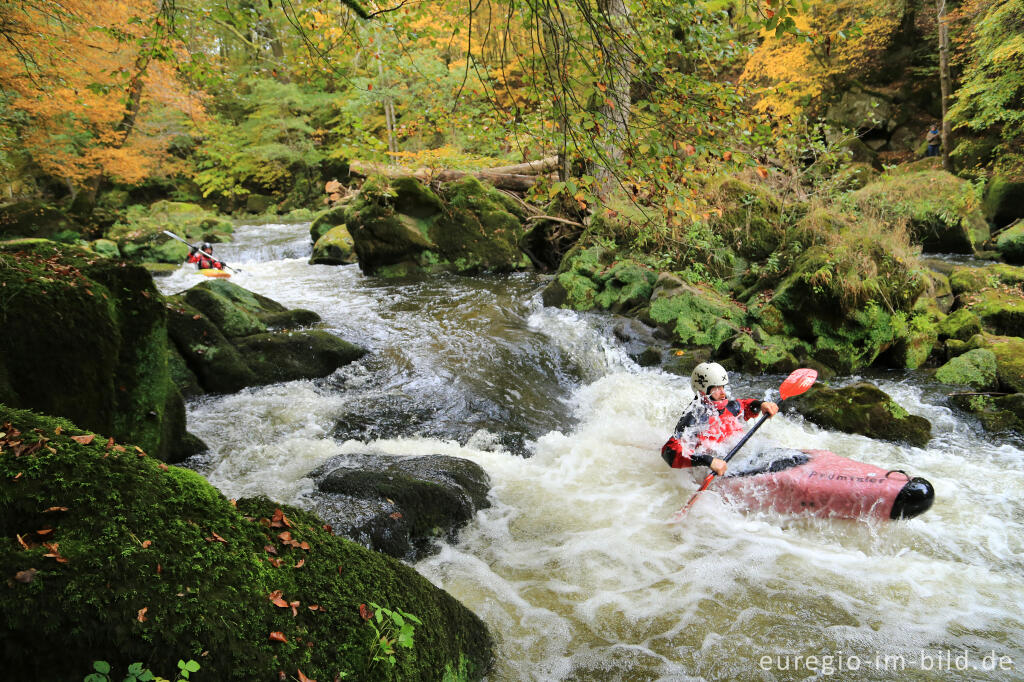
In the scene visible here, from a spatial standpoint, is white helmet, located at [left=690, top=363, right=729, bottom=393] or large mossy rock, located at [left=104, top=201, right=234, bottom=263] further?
large mossy rock, located at [left=104, top=201, right=234, bottom=263]

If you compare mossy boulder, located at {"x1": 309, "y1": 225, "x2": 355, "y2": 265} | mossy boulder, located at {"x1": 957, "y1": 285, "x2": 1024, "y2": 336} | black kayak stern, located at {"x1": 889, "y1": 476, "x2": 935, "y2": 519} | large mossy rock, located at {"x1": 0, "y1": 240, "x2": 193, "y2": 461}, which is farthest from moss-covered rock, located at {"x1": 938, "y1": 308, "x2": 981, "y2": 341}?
mossy boulder, located at {"x1": 309, "y1": 225, "x2": 355, "y2": 265}

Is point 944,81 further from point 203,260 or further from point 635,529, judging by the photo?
point 203,260

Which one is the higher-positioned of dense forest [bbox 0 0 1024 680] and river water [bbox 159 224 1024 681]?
dense forest [bbox 0 0 1024 680]

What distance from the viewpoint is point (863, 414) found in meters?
5.59

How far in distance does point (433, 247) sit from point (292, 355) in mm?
6367

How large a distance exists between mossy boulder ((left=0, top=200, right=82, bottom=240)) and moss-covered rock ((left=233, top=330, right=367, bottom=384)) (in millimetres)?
10393

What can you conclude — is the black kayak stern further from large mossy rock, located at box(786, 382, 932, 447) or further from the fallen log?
the fallen log

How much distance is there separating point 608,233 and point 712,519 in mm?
7066

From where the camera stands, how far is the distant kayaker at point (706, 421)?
15.4 ft

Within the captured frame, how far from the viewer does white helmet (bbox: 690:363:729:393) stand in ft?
15.6

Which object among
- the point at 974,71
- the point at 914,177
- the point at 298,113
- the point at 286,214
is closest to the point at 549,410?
the point at 914,177

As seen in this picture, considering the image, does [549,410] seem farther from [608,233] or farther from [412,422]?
[608,233]

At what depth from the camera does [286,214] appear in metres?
24.9

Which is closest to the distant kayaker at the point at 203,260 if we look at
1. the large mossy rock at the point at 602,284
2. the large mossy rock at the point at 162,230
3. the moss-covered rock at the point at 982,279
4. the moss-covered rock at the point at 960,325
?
the large mossy rock at the point at 162,230
